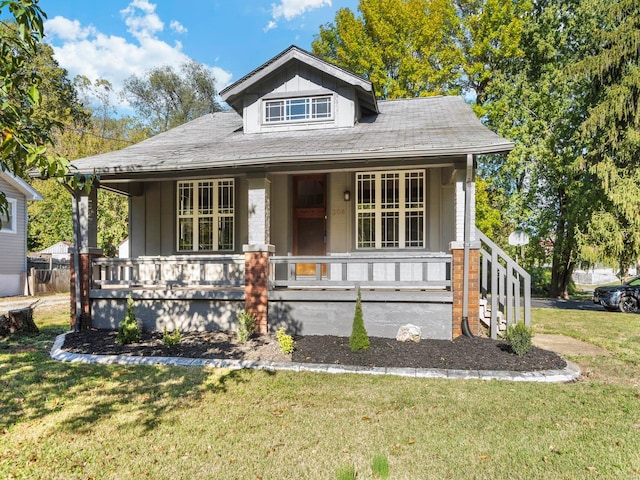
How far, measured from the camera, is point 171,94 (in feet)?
112

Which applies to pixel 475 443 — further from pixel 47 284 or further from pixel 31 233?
pixel 31 233

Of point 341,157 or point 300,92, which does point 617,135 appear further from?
point 341,157

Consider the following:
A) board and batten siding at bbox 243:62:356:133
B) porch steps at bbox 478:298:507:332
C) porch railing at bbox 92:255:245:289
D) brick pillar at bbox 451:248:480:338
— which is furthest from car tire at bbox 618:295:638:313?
porch railing at bbox 92:255:245:289

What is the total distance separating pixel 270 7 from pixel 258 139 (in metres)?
16.1

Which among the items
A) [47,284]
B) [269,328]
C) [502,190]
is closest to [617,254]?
[502,190]

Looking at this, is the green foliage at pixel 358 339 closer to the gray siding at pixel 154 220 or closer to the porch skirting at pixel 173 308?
the porch skirting at pixel 173 308

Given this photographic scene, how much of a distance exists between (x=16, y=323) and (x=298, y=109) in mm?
7670

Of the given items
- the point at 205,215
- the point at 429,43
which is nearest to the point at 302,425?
the point at 205,215

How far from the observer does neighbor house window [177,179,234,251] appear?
9.97m

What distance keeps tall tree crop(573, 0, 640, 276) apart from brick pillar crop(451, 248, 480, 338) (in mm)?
9262

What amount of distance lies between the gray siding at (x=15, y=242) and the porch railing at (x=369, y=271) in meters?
13.1

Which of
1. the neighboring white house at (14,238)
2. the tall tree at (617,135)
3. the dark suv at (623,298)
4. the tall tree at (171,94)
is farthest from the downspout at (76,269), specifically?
the tall tree at (171,94)

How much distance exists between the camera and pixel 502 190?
1977 cm

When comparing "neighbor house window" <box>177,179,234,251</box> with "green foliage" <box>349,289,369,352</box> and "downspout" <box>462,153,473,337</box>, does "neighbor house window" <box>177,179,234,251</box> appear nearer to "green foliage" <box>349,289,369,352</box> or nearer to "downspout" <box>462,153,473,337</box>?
"green foliage" <box>349,289,369,352</box>
